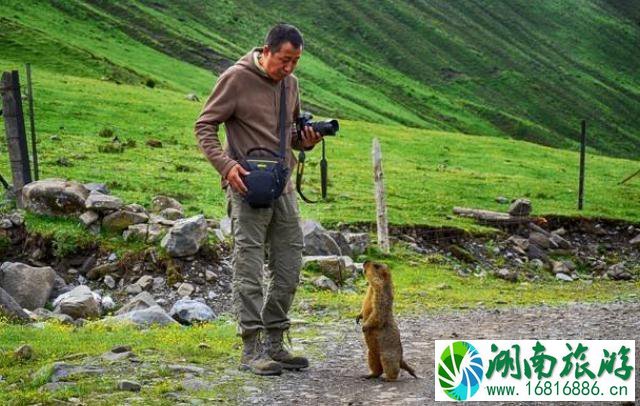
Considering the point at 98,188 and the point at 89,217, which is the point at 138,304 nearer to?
the point at 89,217

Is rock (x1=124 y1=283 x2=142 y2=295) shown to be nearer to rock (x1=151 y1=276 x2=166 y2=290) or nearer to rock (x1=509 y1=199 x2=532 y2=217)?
rock (x1=151 y1=276 x2=166 y2=290)

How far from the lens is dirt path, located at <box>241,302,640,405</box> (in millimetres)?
8344

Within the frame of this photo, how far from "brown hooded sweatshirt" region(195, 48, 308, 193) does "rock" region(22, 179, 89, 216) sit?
11.8 m

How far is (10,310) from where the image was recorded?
14.2 m

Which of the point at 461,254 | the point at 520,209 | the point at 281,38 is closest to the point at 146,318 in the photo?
the point at 281,38

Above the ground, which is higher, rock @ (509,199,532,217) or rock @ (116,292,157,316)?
rock @ (509,199,532,217)

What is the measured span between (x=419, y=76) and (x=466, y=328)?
121 m

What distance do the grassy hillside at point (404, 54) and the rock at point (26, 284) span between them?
44.6m

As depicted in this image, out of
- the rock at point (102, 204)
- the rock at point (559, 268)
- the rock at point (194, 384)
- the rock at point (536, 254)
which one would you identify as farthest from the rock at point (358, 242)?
the rock at point (194, 384)

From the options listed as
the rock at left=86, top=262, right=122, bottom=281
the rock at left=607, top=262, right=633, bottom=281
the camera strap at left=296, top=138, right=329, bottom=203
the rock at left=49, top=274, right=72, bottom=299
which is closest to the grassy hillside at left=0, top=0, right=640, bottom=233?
the rock at left=607, top=262, right=633, bottom=281

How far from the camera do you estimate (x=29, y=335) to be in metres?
12.1

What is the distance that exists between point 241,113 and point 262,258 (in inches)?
60.8

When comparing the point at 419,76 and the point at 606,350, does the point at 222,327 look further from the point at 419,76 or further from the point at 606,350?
the point at 419,76

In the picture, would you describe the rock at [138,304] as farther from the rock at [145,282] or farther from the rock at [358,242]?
the rock at [358,242]
